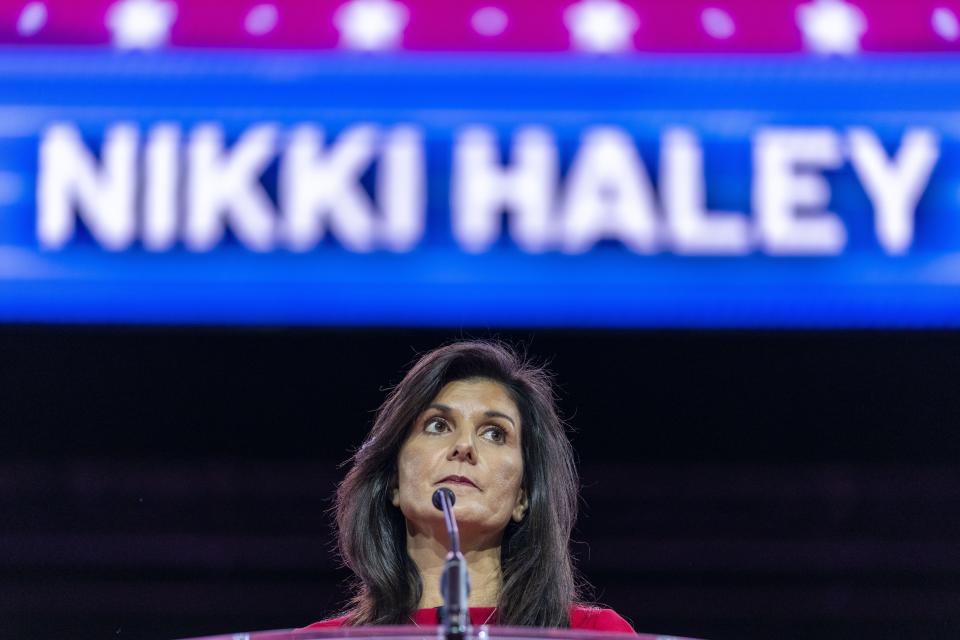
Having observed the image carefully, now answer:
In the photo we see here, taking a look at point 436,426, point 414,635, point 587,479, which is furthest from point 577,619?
point 587,479

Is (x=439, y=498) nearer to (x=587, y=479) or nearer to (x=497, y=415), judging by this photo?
(x=497, y=415)

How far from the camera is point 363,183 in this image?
146 inches

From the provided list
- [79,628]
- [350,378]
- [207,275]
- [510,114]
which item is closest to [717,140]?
[510,114]

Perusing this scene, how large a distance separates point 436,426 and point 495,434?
0.12 meters

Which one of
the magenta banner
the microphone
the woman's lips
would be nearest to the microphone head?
the woman's lips

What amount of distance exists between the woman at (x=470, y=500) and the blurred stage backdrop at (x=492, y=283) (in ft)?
3.23

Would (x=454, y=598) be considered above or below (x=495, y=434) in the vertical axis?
below

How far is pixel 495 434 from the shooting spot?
2.62 m

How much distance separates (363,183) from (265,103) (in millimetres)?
368

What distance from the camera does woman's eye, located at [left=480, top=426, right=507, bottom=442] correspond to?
2.61 m

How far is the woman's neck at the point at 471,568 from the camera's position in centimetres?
258

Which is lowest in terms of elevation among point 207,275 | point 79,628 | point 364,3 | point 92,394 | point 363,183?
point 79,628

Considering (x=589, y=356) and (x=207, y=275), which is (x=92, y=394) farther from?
(x=589, y=356)

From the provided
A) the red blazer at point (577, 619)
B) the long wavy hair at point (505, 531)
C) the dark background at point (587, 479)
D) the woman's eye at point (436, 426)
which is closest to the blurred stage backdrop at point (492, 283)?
the dark background at point (587, 479)
